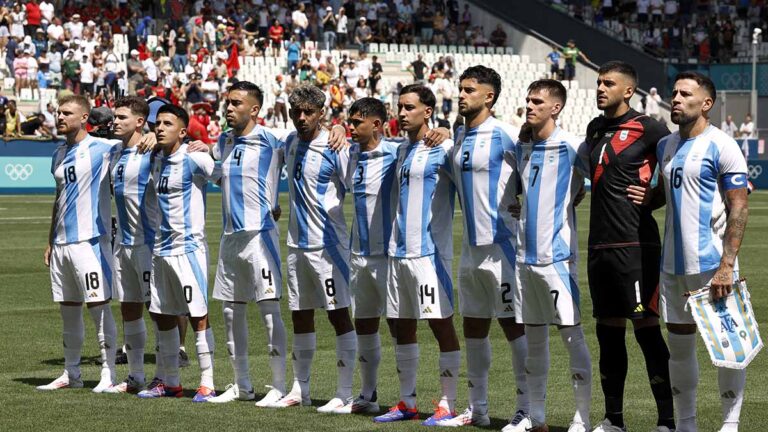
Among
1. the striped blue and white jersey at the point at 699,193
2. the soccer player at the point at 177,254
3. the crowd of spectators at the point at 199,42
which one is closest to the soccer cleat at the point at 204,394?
the soccer player at the point at 177,254

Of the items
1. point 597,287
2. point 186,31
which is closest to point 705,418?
point 597,287

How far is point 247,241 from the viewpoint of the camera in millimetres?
9750

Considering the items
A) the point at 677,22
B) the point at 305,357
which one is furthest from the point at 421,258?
the point at 677,22

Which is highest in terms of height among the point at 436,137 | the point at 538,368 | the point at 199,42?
the point at 199,42

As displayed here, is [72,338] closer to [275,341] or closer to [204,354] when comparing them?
[204,354]

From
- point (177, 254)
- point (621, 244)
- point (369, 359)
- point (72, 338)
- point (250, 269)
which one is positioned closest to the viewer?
point (621, 244)

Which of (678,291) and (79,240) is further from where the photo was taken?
(79,240)

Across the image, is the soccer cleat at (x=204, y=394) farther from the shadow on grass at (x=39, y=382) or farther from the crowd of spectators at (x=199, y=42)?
the crowd of spectators at (x=199, y=42)

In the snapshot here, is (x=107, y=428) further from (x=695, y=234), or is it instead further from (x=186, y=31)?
(x=186, y=31)

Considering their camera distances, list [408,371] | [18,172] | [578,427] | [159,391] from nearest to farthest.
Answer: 1. [578,427]
2. [408,371]
3. [159,391]
4. [18,172]

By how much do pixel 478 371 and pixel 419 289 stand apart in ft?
2.21

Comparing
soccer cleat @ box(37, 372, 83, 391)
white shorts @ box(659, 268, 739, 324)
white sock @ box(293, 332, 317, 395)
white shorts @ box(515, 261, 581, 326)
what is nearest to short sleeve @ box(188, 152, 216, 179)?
white sock @ box(293, 332, 317, 395)

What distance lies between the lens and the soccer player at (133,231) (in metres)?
10.2

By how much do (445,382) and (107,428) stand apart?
224cm
